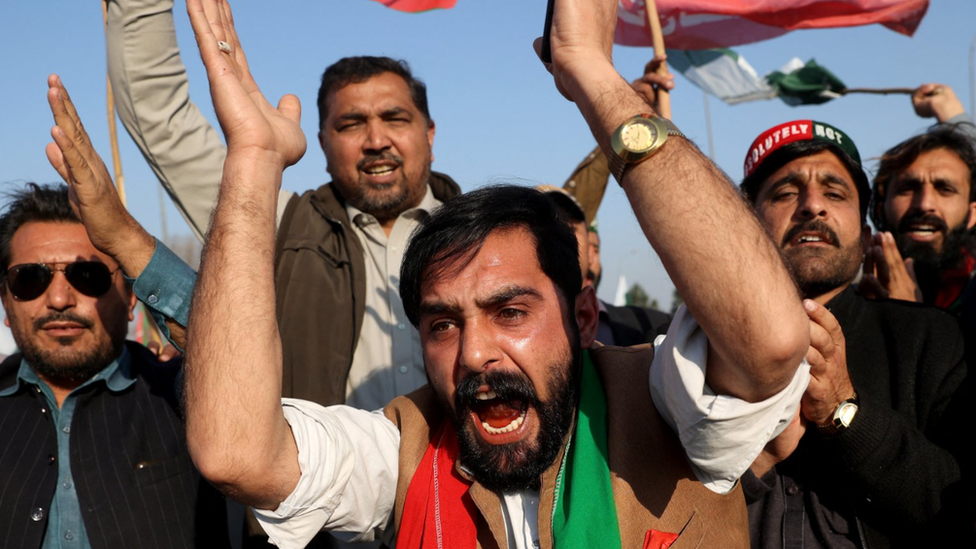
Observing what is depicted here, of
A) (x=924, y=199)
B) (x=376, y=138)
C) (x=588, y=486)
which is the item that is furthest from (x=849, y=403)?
(x=924, y=199)

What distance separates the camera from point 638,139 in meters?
2.03

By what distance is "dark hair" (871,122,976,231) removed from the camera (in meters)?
4.72

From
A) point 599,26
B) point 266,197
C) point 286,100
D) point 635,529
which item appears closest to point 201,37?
point 286,100

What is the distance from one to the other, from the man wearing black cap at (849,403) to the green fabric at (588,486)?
444 millimetres

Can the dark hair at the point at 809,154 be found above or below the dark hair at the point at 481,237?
above

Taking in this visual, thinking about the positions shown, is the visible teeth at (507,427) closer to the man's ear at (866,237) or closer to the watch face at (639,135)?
the watch face at (639,135)

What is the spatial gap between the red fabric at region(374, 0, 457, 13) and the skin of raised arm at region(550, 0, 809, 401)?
3.03 meters

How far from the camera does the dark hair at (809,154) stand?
3.58 metres

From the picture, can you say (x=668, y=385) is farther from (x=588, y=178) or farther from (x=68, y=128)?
(x=588, y=178)

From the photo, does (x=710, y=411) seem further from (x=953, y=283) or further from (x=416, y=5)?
(x=416, y=5)

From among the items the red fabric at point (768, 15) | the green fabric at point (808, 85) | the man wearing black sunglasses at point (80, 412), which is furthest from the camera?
the green fabric at point (808, 85)

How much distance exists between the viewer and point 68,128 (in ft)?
9.66

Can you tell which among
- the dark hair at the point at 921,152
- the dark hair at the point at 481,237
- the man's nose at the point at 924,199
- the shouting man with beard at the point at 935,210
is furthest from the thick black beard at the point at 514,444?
the dark hair at the point at 921,152

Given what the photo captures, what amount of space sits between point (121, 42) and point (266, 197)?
1.67m
